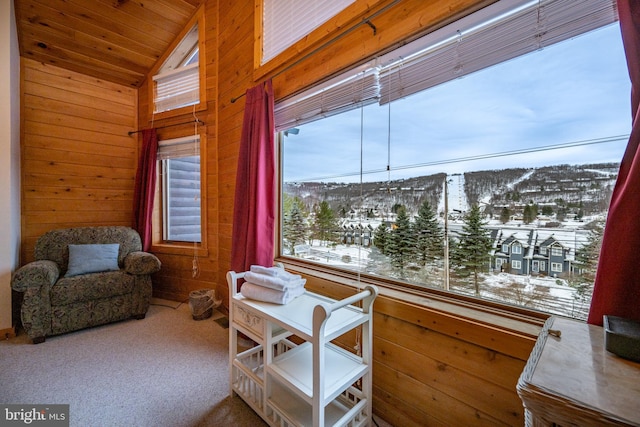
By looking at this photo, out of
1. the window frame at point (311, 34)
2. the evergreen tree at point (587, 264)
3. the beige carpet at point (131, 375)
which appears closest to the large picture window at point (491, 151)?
the evergreen tree at point (587, 264)

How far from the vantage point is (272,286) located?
1327 millimetres

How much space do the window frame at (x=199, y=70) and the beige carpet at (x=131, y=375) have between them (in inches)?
93.6

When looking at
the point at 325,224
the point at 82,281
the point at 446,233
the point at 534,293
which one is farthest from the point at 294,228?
the point at 82,281

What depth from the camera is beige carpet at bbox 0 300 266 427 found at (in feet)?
4.57

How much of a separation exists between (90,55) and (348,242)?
3.78 m

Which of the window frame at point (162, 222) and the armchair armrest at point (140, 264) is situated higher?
the window frame at point (162, 222)

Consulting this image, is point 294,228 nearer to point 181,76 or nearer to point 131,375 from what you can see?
point 131,375

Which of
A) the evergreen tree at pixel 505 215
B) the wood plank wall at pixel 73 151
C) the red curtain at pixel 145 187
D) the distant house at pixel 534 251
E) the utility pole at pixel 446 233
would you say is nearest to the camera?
the distant house at pixel 534 251

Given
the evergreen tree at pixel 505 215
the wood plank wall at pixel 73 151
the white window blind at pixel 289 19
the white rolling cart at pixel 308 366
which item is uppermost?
the white window blind at pixel 289 19

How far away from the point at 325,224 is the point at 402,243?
655 millimetres

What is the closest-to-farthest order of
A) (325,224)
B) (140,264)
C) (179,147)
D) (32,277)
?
(325,224)
(32,277)
(140,264)
(179,147)

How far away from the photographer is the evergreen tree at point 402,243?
4.60 ft

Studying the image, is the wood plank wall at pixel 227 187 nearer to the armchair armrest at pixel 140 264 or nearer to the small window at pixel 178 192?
the small window at pixel 178 192

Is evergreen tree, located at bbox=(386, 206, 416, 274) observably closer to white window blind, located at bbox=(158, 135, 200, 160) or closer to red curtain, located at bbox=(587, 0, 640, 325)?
red curtain, located at bbox=(587, 0, 640, 325)
